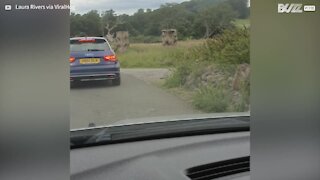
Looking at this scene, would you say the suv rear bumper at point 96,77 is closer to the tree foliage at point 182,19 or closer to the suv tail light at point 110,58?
the suv tail light at point 110,58

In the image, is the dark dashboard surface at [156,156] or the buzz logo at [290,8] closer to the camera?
the buzz logo at [290,8]

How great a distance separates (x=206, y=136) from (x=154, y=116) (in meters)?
0.39

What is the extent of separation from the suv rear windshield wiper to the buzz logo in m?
0.95

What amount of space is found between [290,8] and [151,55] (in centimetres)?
86

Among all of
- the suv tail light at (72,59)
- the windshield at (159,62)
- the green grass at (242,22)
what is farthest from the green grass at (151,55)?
the suv tail light at (72,59)

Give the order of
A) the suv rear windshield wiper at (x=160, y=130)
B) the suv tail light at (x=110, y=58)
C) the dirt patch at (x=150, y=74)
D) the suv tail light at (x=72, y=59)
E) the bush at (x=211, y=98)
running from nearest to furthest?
the suv tail light at (x=72, y=59) < the suv tail light at (x=110, y=58) < the dirt patch at (x=150, y=74) < the suv rear windshield wiper at (x=160, y=130) < the bush at (x=211, y=98)

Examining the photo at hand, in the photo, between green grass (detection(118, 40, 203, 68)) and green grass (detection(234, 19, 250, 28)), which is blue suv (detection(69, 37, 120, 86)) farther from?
green grass (detection(234, 19, 250, 28))

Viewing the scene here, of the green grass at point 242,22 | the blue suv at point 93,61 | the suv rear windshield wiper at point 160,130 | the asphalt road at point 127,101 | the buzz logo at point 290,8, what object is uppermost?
the buzz logo at point 290,8

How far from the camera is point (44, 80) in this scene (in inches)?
89.9

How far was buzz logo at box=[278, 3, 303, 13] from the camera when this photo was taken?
A: 2.52 m

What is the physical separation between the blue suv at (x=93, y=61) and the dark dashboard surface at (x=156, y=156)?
450 mm

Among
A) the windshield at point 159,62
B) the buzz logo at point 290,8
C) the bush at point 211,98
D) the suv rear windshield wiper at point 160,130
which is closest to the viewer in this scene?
the buzz logo at point 290,8

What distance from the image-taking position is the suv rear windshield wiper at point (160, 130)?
10.6 ft

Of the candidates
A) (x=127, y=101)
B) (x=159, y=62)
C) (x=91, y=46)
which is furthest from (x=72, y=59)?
(x=127, y=101)
